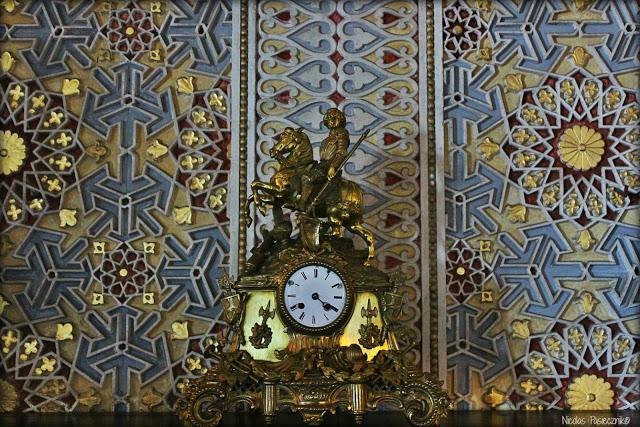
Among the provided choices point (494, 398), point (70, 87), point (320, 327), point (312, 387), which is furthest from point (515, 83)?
point (70, 87)

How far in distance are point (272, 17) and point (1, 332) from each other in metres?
1.15

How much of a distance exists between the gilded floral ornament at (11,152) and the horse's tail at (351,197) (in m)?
0.94

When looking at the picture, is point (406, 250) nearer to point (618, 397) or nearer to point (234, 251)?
point (234, 251)

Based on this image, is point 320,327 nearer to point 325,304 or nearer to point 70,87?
point 325,304

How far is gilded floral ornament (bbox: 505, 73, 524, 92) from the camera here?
286cm

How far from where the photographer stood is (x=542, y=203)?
111 inches

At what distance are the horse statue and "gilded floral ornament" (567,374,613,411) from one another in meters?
0.71

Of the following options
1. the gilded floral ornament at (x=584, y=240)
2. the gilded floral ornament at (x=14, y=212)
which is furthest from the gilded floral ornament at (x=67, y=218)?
the gilded floral ornament at (x=584, y=240)

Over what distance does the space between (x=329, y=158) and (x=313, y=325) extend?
1.40 ft

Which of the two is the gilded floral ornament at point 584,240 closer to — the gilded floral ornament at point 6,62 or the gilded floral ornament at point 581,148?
the gilded floral ornament at point 581,148

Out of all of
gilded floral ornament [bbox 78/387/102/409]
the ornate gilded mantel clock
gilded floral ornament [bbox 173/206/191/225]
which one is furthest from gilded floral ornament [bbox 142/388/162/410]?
gilded floral ornament [bbox 173/206/191/225]

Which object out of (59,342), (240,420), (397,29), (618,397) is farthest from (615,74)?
(59,342)

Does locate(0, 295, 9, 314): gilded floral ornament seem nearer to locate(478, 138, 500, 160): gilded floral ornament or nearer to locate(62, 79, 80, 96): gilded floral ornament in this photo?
locate(62, 79, 80, 96): gilded floral ornament

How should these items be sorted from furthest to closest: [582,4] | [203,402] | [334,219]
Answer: [582,4]
[334,219]
[203,402]
